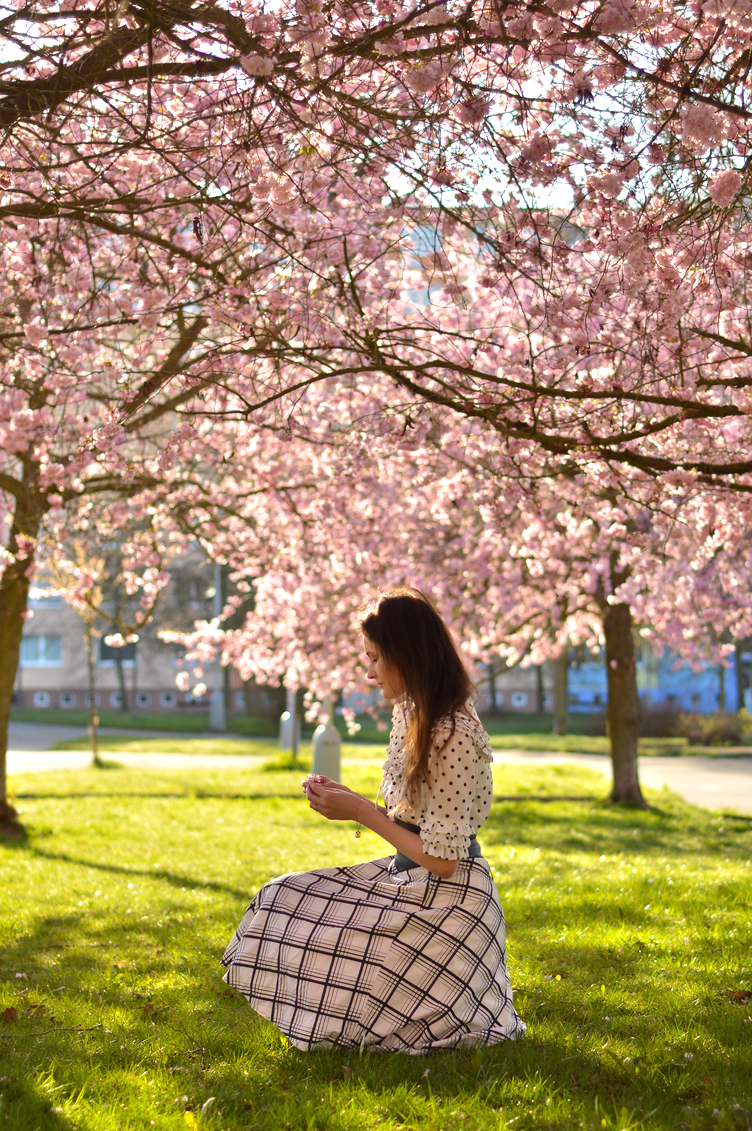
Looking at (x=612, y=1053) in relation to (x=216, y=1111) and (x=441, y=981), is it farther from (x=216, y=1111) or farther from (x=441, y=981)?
(x=216, y=1111)

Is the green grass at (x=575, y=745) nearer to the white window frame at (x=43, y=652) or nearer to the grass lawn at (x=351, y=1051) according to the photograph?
the grass lawn at (x=351, y=1051)

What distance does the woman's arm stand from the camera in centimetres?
349

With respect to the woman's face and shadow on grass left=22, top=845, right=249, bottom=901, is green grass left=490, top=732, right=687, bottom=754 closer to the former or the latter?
shadow on grass left=22, top=845, right=249, bottom=901

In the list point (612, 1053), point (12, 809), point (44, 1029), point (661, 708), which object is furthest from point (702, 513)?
point (661, 708)

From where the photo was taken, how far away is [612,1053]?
137 inches

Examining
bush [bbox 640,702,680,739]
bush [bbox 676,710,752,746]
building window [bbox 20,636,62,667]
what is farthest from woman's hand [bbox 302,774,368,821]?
building window [bbox 20,636,62,667]

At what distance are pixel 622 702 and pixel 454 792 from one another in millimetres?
9188

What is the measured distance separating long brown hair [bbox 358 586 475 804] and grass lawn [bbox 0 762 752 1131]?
3.22 feet

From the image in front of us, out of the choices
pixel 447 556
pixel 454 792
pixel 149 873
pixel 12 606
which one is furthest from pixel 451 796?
pixel 447 556

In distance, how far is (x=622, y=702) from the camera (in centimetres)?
1228

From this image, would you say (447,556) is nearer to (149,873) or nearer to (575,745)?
(149,873)

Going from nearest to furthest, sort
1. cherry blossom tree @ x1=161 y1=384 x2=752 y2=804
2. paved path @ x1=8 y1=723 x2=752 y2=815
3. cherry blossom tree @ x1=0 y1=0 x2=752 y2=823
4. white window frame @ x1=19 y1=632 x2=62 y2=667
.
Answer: cherry blossom tree @ x1=0 y1=0 x2=752 y2=823, cherry blossom tree @ x1=161 y1=384 x2=752 y2=804, paved path @ x1=8 y1=723 x2=752 y2=815, white window frame @ x1=19 y1=632 x2=62 y2=667

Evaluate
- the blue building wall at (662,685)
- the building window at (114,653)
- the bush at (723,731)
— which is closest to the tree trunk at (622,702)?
the bush at (723,731)

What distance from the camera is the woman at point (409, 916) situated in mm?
3463
